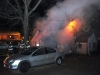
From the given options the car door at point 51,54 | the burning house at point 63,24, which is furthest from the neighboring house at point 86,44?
the car door at point 51,54

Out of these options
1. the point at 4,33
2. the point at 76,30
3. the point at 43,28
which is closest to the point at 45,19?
the point at 43,28

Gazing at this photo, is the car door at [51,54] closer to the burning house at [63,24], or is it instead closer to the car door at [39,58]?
the car door at [39,58]

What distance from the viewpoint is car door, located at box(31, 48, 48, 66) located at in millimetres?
13336

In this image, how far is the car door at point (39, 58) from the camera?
13.3 meters

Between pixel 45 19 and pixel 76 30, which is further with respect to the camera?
pixel 76 30

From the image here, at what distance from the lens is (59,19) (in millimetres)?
25156

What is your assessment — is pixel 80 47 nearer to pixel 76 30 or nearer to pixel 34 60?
pixel 76 30

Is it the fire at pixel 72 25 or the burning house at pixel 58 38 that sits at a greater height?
the fire at pixel 72 25

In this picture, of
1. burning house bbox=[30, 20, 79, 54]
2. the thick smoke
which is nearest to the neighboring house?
burning house bbox=[30, 20, 79, 54]

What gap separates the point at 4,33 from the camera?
168ft

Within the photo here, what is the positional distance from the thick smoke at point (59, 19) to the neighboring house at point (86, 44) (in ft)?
12.4

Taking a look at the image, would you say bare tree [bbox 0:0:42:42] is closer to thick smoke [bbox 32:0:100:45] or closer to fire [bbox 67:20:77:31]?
thick smoke [bbox 32:0:100:45]

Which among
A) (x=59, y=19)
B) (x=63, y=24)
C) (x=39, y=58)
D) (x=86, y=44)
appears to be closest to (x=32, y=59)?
(x=39, y=58)

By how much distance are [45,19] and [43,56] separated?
1256 cm
